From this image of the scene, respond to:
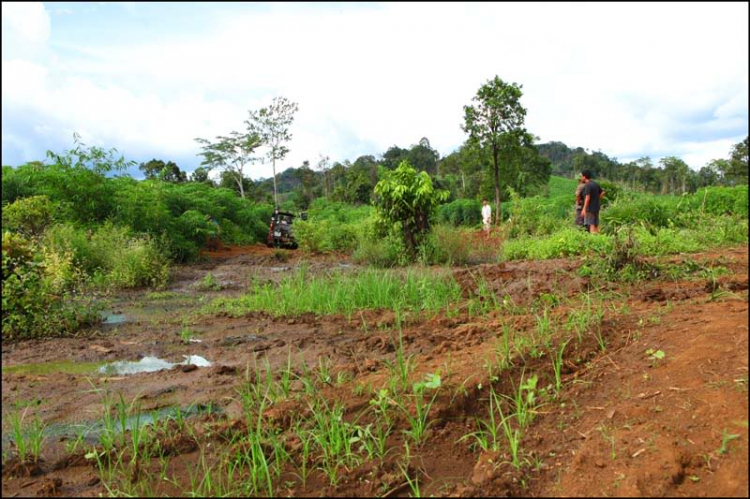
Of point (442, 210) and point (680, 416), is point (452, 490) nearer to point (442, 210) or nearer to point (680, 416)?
point (680, 416)

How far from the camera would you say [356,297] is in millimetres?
6297

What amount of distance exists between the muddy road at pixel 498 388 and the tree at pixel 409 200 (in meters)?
5.67

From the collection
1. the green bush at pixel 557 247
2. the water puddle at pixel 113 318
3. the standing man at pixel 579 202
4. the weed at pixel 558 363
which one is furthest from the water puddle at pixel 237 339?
the standing man at pixel 579 202

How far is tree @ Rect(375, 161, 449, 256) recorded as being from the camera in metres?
10.6

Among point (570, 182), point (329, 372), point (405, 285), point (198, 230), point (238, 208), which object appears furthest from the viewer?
point (570, 182)

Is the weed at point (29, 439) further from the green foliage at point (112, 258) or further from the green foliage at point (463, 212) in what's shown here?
the green foliage at point (463, 212)

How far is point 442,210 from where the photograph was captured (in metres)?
25.8

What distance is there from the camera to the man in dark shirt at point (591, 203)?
381 inches

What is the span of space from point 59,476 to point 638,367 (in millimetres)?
2780

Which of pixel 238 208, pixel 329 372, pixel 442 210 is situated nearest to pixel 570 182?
pixel 442 210

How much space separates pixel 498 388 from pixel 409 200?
26.3 feet

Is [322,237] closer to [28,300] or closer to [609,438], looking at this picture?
[28,300]

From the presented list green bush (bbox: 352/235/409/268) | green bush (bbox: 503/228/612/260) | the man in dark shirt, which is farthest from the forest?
green bush (bbox: 352/235/409/268)

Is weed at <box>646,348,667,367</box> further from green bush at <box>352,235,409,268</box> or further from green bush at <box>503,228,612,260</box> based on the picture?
green bush at <box>352,235,409,268</box>
